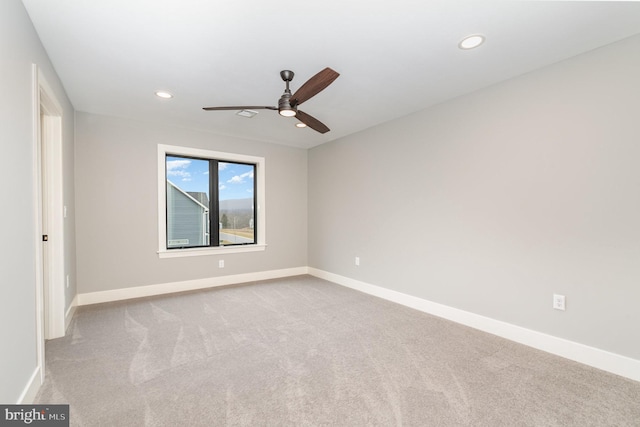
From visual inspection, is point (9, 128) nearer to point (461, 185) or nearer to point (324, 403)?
point (324, 403)

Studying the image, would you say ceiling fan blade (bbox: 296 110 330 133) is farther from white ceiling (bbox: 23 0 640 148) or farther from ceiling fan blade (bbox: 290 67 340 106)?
white ceiling (bbox: 23 0 640 148)

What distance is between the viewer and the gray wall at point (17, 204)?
1.44 metres

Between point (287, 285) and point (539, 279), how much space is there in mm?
3274

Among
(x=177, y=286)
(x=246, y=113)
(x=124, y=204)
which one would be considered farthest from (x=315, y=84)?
(x=177, y=286)

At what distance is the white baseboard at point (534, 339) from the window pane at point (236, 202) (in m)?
2.60

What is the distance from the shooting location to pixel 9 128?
1.53 meters

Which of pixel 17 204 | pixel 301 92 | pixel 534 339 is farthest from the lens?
pixel 534 339

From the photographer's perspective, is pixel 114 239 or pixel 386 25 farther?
pixel 114 239

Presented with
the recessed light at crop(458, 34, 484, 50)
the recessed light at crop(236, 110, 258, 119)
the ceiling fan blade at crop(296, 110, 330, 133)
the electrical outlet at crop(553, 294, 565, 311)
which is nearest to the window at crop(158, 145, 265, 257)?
the recessed light at crop(236, 110, 258, 119)

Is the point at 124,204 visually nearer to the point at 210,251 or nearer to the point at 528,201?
the point at 210,251

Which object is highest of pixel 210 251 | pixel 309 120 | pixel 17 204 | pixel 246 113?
pixel 246 113

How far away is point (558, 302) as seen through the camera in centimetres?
237

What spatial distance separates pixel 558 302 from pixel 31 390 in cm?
385

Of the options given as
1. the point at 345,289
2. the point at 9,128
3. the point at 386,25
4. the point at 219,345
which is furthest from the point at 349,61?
the point at 345,289
